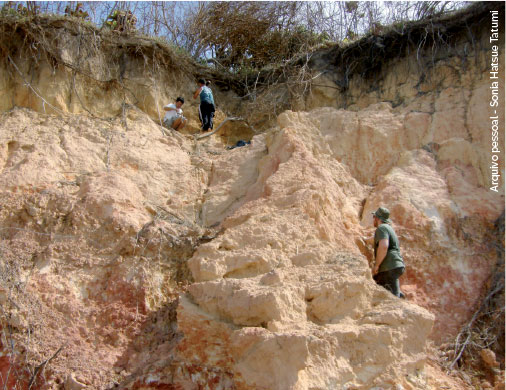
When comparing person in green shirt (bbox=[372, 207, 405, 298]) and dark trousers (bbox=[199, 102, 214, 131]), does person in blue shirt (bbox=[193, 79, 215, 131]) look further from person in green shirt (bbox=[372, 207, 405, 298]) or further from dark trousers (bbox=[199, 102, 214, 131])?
person in green shirt (bbox=[372, 207, 405, 298])

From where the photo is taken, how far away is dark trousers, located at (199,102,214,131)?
747 cm

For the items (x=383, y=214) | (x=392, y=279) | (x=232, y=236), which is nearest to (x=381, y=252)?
(x=392, y=279)

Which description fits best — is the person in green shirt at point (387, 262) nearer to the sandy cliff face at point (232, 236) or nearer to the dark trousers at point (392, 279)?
the dark trousers at point (392, 279)

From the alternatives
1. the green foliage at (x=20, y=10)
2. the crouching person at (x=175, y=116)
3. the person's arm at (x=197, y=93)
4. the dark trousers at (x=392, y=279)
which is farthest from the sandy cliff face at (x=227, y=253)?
the green foliage at (x=20, y=10)

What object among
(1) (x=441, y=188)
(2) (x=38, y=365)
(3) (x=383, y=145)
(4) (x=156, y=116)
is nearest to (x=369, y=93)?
(3) (x=383, y=145)

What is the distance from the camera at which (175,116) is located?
730cm

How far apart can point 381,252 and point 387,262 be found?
0.09m

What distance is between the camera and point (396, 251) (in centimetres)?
477

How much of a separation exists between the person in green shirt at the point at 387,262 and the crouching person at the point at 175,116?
10.7 feet

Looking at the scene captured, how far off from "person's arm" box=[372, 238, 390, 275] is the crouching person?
336 centimetres

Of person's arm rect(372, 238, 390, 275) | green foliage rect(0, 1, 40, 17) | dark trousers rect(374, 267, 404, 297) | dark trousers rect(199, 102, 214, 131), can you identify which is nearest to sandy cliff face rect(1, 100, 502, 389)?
person's arm rect(372, 238, 390, 275)

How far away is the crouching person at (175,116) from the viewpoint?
720cm

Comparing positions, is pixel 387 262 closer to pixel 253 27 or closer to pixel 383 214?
pixel 383 214

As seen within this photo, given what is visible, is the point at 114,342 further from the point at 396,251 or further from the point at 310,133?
the point at 310,133
